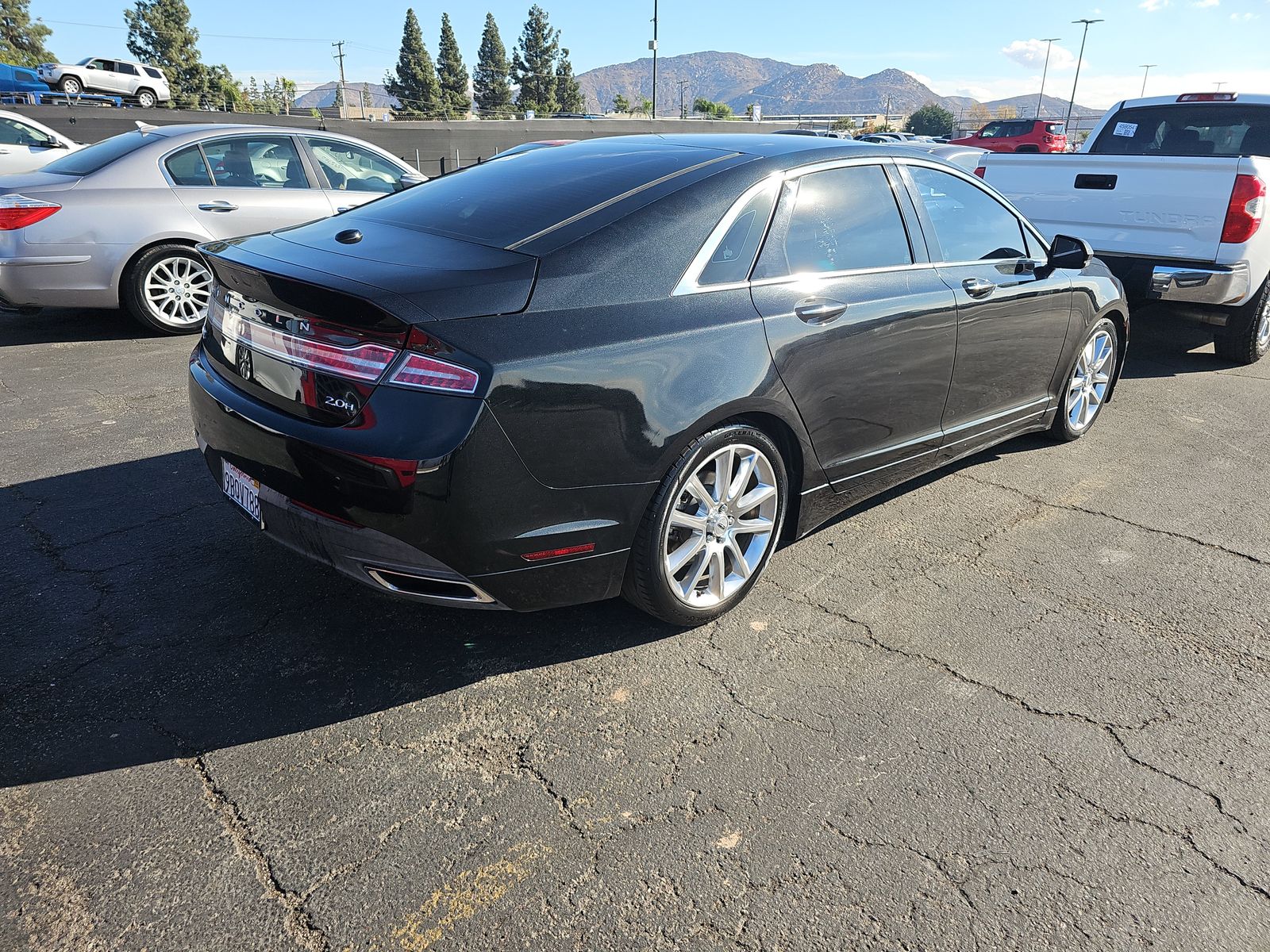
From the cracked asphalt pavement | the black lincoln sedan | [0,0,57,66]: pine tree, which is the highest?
[0,0,57,66]: pine tree

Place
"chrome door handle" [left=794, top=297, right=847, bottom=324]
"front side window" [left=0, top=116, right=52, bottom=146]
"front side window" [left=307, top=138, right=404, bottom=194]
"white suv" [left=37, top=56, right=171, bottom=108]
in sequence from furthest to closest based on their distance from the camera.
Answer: "white suv" [left=37, top=56, right=171, bottom=108] < "front side window" [left=0, top=116, right=52, bottom=146] < "front side window" [left=307, top=138, right=404, bottom=194] < "chrome door handle" [left=794, top=297, right=847, bottom=324]

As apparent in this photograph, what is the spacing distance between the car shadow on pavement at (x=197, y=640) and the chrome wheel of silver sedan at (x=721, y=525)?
233 millimetres

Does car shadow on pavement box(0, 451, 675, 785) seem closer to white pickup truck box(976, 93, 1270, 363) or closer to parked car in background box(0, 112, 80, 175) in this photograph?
white pickup truck box(976, 93, 1270, 363)

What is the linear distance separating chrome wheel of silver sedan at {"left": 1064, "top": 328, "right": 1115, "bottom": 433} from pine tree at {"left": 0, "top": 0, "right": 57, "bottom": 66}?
82506mm

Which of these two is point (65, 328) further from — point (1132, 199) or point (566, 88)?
point (566, 88)

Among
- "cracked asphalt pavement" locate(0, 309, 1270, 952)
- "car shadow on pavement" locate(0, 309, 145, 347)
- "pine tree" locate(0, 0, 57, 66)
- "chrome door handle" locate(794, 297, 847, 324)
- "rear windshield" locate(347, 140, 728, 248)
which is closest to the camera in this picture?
"cracked asphalt pavement" locate(0, 309, 1270, 952)

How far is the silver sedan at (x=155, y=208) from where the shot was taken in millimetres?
6316

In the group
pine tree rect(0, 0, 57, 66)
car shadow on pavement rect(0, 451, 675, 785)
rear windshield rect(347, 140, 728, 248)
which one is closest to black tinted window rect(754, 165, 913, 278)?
rear windshield rect(347, 140, 728, 248)

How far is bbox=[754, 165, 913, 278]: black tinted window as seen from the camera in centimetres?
325

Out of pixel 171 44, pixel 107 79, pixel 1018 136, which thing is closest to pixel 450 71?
pixel 171 44

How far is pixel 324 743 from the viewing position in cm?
252

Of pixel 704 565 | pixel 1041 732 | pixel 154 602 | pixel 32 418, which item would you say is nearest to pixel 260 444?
pixel 154 602

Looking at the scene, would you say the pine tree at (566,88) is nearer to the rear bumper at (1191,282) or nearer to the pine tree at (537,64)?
the pine tree at (537,64)

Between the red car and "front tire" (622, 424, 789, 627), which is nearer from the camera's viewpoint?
"front tire" (622, 424, 789, 627)
